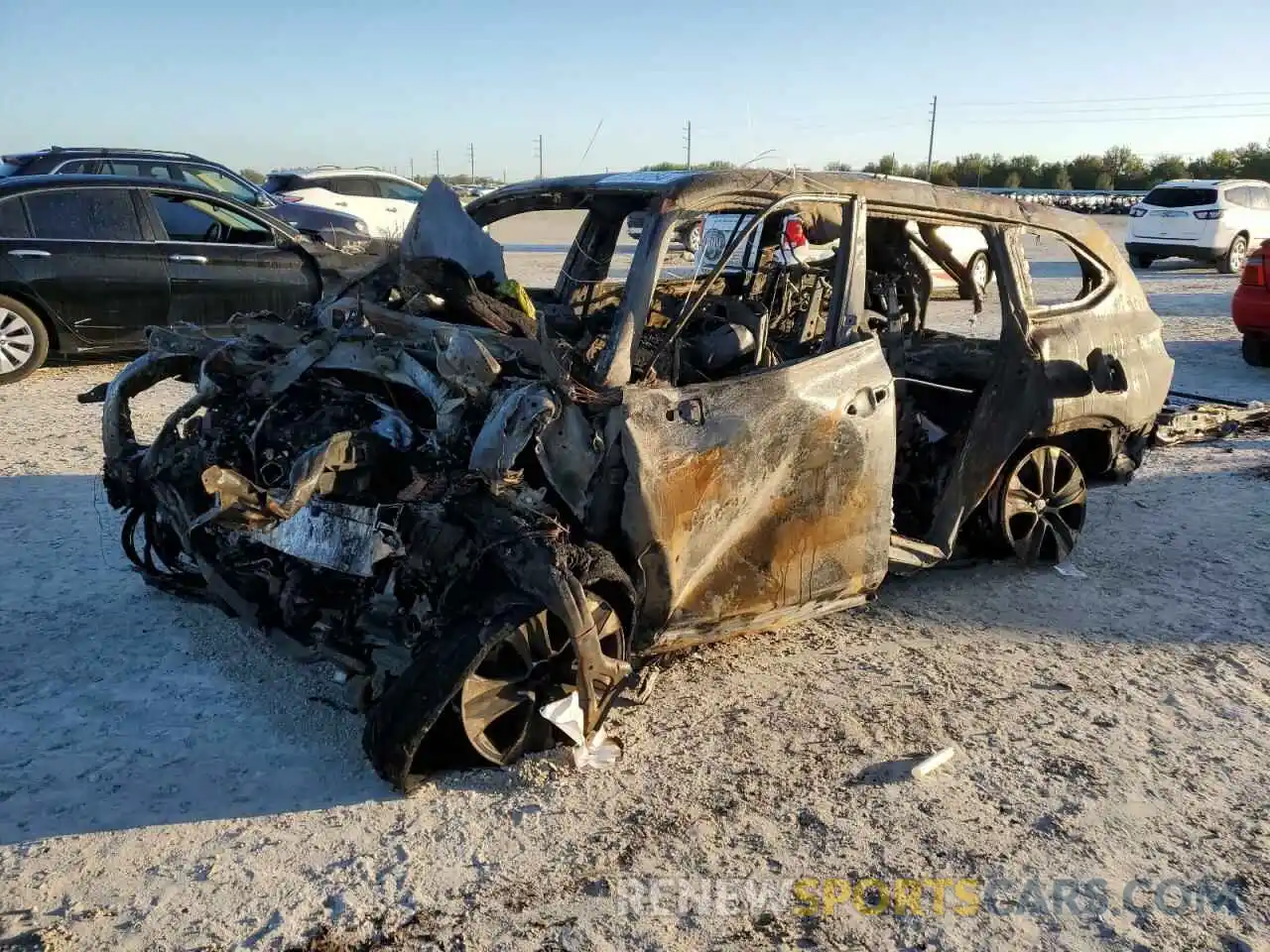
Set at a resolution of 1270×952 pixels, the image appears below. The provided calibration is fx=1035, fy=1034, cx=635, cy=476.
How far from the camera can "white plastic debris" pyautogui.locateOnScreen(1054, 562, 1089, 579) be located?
5.18 metres

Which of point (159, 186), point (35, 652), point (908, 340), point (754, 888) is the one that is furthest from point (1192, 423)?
point (159, 186)

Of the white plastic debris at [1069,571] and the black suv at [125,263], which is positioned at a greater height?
the black suv at [125,263]

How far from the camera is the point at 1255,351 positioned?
1044 centimetres

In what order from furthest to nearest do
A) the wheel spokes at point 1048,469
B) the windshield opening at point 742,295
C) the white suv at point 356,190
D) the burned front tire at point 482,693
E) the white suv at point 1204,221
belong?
the white suv at point 1204,221
the white suv at point 356,190
the wheel spokes at point 1048,469
the windshield opening at point 742,295
the burned front tire at point 482,693

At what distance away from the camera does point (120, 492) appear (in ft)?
14.4

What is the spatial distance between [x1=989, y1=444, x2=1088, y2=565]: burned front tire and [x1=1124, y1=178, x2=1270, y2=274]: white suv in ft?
57.8

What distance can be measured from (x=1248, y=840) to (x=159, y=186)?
31.5 feet

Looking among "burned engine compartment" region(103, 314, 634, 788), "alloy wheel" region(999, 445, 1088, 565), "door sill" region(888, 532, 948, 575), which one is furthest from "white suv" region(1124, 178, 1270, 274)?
"burned engine compartment" region(103, 314, 634, 788)

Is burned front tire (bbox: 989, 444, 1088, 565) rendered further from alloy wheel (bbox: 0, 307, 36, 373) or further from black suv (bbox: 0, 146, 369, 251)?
black suv (bbox: 0, 146, 369, 251)

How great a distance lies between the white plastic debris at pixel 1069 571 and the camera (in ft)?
17.0

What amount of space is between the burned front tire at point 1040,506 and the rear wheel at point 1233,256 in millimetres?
18038

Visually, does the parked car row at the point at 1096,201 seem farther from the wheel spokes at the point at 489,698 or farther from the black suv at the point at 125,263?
the wheel spokes at the point at 489,698

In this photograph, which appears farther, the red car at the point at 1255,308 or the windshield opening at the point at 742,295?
the red car at the point at 1255,308

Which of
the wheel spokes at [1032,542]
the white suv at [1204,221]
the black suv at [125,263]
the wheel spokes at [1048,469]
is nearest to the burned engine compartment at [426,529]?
the wheel spokes at [1032,542]
